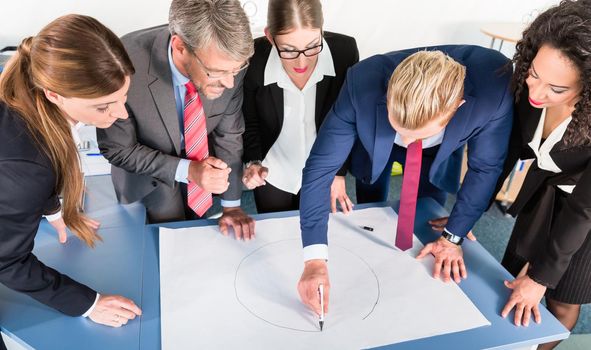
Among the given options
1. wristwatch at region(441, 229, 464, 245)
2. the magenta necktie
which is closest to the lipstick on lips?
the magenta necktie

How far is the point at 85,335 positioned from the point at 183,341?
0.23 meters

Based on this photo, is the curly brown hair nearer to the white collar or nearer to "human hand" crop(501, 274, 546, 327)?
"human hand" crop(501, 274, 546, 327)

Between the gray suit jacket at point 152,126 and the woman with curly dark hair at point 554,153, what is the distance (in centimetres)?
87

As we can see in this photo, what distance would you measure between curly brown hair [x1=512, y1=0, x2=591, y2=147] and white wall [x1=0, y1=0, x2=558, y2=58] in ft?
6.41

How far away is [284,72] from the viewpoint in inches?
61.1

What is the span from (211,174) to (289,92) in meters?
0.45

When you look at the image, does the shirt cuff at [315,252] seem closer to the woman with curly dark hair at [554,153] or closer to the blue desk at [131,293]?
the blue desk at [131,293]

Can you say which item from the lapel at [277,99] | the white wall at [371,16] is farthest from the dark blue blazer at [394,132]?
the white wall at [371,16]

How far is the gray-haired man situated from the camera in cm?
116

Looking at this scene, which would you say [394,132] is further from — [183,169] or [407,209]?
[183,169]

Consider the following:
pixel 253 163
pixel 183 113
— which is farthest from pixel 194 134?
pixel 253 163

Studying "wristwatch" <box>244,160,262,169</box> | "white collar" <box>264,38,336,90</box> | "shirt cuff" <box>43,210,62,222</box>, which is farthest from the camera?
"wristwatch" <box>244,160,262,169</box>

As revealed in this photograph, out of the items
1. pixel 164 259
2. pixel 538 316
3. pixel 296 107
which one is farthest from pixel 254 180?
pixel 538 316

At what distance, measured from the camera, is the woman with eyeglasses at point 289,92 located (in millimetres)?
1396
